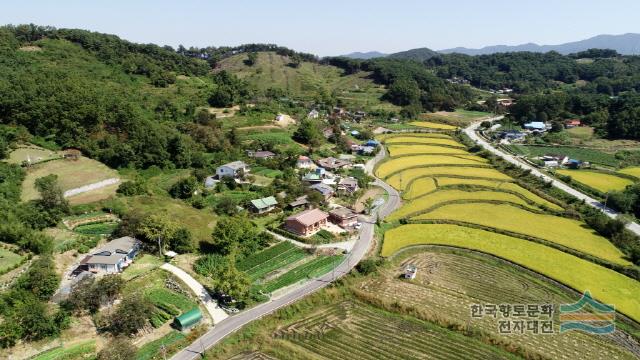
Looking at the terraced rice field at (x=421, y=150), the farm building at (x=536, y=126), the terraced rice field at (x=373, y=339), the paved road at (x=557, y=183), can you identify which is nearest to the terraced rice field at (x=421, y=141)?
the terraced rice field at (x=421, y=150)

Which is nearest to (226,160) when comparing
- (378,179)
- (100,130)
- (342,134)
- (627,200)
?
(100,130)

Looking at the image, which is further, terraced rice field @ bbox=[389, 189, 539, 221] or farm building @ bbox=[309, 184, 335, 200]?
farm building @ bbox=[309, 184, 335, 200]

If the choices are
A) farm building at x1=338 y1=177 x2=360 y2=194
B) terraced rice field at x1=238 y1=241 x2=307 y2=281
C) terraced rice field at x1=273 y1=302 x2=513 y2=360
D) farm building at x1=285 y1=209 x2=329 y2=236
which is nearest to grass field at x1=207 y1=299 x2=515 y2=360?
terraced rice field at x1=273 y1=302 x2=513 y2=360

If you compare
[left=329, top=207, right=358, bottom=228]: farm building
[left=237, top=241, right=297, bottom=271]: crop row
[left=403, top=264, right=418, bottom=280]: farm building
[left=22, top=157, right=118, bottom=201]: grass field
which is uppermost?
[left=22, top=157, right=118, bottom=201]: grass field

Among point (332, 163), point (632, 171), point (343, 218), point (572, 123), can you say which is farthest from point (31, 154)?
point (572, 123)

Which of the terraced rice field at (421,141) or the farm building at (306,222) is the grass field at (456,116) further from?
the farm building at (306,222)

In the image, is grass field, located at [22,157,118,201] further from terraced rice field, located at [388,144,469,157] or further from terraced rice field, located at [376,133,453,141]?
Result: terraced rice field, located at [376,133,453,141]

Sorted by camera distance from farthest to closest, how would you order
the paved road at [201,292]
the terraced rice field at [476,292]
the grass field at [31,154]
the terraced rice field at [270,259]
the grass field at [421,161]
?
1. the grass field at [421,161]
2. the grass field at [31,154]
3. the terraced rice field at [270,259]
4. the paved road at [201,292]
5. the terraced rice field at [476,292]
